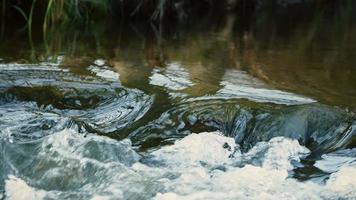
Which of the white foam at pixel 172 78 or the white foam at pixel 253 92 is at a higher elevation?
the white foam at pixel 253 92

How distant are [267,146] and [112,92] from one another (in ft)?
4.81

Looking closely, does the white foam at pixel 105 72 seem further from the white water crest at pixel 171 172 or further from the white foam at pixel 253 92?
the white water crest at pixel 171 172

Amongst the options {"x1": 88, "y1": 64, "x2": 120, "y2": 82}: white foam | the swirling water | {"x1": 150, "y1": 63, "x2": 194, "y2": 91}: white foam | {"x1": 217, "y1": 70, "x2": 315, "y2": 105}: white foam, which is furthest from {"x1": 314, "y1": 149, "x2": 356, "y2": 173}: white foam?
{"x1": 88, "y1": 64, "x2": 120, "y2": 82}: white foam

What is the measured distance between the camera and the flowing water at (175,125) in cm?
319

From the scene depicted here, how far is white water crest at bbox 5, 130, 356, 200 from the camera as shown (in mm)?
3072

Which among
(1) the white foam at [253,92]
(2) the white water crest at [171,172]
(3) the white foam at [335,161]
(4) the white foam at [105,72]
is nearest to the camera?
(2) the white water crest at [171,172]

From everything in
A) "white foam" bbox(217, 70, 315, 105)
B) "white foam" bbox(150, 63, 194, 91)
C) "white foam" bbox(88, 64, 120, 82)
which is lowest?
"white foam" bbox(88, 64, 120, 82)

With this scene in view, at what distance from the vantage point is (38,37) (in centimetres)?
794

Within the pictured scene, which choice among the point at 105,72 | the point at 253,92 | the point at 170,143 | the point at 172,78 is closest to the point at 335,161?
the point at 170,143

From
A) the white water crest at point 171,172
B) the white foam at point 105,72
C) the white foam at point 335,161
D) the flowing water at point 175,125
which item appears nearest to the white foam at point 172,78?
the flowing water at point 175,125

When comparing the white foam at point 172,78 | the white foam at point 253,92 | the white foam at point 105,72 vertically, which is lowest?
the white foam at point 105,72

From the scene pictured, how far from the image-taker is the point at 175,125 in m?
4.11

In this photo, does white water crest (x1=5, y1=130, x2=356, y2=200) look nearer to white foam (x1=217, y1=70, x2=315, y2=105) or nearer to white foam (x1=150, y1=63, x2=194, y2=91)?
white foam (x1=217, y1=70, x2=315, y2=105)

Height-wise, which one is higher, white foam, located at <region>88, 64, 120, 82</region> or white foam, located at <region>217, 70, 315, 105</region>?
white foam, located at <region>217, 70, 315, 105</region>
